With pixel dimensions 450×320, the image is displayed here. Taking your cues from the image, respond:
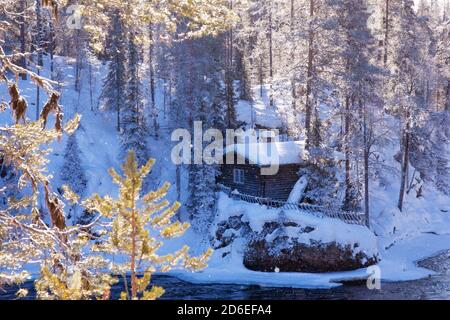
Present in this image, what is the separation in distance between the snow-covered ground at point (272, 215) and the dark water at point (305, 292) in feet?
3.52

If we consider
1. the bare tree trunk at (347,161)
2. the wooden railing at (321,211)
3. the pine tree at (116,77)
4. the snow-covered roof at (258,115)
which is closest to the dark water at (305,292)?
the wooden railing at (321,211)

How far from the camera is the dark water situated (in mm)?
22297

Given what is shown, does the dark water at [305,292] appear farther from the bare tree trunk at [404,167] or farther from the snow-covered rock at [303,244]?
the bare tree trunk at [404,167]

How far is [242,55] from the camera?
161 feet

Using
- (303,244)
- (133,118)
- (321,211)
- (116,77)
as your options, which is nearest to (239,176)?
(321,211)

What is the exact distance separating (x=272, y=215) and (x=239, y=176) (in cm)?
818

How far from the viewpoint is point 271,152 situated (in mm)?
34969

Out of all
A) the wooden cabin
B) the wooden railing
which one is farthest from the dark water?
the wooden cabin

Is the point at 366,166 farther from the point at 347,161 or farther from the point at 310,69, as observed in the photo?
the point at 310,69

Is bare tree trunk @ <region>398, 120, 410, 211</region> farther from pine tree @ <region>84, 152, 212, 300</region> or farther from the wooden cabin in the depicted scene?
pine tree @ <region>84, 152, 212, 300</region>

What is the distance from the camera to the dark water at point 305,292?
878 inches

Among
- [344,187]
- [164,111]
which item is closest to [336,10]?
[344,187]
